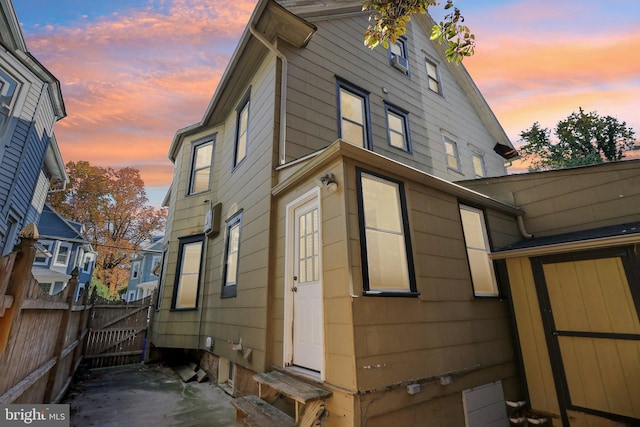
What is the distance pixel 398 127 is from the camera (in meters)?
7.20

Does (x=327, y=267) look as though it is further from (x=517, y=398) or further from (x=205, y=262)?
(x=205, y=262)

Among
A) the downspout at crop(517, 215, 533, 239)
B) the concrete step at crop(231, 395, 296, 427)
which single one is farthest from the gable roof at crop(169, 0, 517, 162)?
the concrete step at crop(231, 395, 296, 427)

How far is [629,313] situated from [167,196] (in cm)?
1278

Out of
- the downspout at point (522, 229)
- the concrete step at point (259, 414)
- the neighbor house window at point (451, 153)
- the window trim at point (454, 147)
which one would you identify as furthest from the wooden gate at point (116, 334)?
the neighbor house window at point (451, 153)

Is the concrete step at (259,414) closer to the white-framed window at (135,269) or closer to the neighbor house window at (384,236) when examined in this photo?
the neighbor house window at (384,236)

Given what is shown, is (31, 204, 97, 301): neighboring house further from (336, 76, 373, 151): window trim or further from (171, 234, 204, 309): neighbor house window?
(336, 76, 373, 151): window trim

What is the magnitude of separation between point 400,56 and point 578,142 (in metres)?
10.7

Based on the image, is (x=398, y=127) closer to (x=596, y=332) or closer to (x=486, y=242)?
(x=486, y=242)

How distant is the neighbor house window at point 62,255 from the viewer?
17391 millimetres

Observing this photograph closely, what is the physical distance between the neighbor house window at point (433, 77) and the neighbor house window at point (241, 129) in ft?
19.8

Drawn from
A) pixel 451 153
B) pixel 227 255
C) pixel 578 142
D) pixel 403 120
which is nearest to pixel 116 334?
pixel 227 255

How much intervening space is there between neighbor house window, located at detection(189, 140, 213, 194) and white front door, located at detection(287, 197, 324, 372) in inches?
197

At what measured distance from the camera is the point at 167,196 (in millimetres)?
11172

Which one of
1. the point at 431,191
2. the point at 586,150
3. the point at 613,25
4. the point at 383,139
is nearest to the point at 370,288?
the point at 431,191
